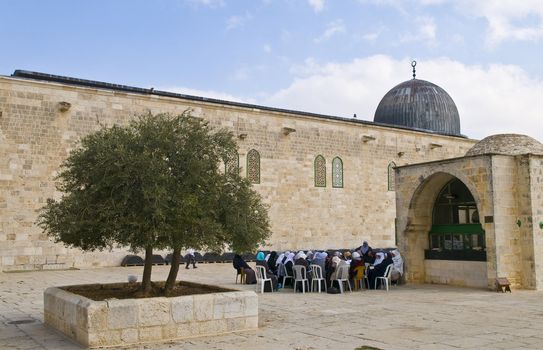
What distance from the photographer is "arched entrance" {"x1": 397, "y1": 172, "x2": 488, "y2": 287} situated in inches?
501

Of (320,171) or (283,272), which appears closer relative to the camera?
(283,272)

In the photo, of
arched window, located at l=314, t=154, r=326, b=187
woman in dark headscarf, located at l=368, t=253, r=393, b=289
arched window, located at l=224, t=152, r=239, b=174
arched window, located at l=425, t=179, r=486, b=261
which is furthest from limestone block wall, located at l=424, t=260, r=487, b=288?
arched window, located at l=314, t=154, r=326, b=187

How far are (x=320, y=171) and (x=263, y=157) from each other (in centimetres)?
296

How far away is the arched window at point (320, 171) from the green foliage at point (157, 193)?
620 inches

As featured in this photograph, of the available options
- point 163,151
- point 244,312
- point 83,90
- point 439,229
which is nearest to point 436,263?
point 439,229

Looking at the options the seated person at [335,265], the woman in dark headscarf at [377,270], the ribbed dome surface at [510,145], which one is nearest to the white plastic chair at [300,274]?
the seated person at [335,265]

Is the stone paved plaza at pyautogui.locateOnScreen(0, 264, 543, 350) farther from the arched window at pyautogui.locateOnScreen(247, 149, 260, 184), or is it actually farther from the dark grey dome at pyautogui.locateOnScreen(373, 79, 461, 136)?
the dark grey dome at pyautogui.locateOnScreen(373, 79, 461, 136)

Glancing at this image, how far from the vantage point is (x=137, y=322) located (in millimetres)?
6434

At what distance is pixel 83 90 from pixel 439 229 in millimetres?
12354

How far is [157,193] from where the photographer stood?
6.89 m

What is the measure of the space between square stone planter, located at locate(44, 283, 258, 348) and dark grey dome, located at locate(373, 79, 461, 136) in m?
25.8

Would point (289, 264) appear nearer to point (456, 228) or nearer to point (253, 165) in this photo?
point (456, 228)

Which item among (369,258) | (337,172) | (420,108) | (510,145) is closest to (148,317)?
(369,258)

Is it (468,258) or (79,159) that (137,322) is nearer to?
(79,159)
